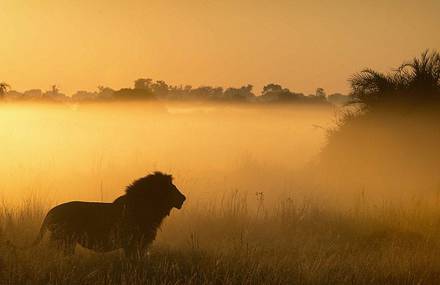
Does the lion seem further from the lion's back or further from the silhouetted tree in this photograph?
the silhouetted tree

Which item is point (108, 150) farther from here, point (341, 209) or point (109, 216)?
point (109, 216)

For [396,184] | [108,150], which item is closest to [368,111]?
[396,184]

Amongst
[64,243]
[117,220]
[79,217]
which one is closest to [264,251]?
[117,220]

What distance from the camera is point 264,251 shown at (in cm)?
912

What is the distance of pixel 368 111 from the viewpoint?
15742mm

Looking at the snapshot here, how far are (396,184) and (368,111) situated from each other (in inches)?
91.3

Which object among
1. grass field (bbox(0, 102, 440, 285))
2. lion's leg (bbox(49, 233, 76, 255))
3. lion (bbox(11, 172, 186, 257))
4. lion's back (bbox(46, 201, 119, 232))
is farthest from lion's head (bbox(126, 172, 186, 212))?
lion's leg (bbox(49, 233, 76, 255))

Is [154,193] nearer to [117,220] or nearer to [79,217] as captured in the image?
[117,220]

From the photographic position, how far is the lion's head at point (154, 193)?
8.53m

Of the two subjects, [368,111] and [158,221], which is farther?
[368,111]

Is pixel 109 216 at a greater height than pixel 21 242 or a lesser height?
greater

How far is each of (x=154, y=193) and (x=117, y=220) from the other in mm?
695

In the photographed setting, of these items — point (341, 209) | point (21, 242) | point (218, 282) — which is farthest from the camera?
point (341, 209)

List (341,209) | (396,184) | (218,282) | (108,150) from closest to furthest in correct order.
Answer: (218,282), (341,209), (396,184), (108,150)
